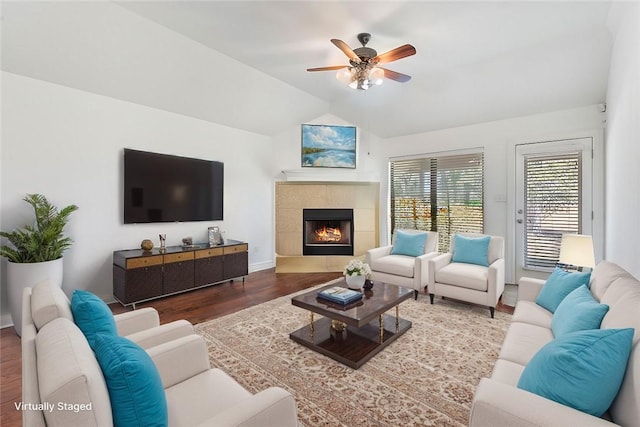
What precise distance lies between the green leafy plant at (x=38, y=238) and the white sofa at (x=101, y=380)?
184 centimetres

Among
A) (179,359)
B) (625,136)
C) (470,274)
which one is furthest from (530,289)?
(179,359)

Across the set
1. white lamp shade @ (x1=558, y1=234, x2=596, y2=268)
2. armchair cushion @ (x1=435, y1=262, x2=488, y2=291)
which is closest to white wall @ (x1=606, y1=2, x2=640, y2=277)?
white lamp shade @ (x1=558, y1=234, x2=596, y2=268)

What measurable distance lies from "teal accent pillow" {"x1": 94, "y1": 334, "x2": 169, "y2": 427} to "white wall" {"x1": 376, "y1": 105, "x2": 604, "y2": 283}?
497cm

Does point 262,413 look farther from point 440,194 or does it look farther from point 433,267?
point 440,194

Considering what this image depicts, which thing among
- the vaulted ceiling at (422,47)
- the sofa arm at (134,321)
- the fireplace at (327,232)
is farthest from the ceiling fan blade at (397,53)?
the fireplace at (327,232)

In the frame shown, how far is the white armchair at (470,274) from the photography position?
3.24m

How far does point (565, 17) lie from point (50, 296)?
440cm

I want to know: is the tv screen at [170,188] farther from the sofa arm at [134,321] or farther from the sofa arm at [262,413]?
the sofa arm at [262,413]

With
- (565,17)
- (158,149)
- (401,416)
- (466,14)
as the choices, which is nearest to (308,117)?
(158,149)

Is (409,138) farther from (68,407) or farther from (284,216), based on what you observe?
(68,407)

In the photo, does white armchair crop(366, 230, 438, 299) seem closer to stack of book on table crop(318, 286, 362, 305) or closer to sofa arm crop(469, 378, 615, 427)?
stack of book on table crop(318, 286, 362, 305)

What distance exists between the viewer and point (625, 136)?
7.91 feet

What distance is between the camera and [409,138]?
5547 mm

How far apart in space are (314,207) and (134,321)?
398 cm
